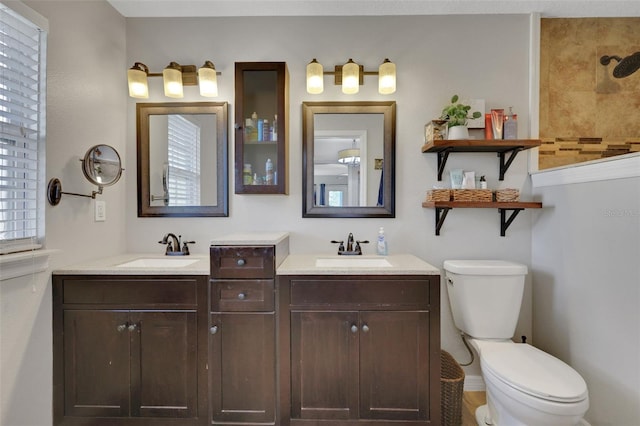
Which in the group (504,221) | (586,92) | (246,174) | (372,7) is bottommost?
(504,221)

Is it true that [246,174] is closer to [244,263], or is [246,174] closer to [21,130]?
[244,263]

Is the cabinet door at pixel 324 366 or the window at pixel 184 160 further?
the window at pixel 184 160

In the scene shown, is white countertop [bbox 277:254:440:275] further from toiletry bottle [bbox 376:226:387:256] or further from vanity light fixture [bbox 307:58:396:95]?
vanity light fixture [bbox 307:58:396:95]

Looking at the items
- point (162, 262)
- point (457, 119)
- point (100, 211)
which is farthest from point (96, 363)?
point (457, 119)

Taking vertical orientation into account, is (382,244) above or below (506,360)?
above

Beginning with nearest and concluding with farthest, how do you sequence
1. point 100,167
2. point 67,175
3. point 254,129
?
point 67,175
point 100,167
point 254,129

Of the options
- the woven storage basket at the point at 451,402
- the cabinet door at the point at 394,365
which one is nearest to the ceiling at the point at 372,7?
Result: the cabinet door at the point at 394,365

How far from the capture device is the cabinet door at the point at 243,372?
1509 mm

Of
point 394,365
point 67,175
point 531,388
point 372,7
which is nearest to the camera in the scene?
point 531,388

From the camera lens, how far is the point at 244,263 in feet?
5.00

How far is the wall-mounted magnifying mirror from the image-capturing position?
1.67m

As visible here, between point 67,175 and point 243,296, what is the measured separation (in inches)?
45.2

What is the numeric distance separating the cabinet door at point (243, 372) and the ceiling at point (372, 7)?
192cm

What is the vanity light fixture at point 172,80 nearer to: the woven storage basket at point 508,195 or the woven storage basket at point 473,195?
the woven storage basket at point 473,195
